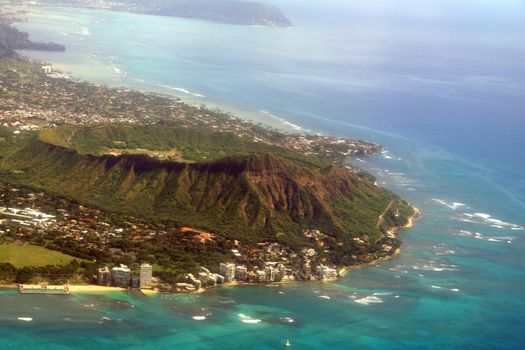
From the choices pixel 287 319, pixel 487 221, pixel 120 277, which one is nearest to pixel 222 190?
pixel 120 277

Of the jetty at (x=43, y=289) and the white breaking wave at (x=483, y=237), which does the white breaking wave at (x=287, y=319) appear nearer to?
the jetty at (x=43, y=289)

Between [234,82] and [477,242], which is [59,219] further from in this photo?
[234,82]

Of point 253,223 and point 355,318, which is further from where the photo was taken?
point 253,223

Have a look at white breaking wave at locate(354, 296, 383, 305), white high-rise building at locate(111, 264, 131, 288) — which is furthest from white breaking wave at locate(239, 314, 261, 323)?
white breaking wave at locate(354, 296, 383, 305)

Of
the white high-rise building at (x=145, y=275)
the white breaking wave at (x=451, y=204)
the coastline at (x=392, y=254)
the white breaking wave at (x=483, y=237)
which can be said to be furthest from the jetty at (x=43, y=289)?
the white breaking wave at (x=451, y=204)

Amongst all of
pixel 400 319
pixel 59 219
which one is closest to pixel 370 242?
pixel 400 319

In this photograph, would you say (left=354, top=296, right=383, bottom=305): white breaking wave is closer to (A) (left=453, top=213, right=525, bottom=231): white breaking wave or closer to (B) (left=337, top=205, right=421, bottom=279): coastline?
(B) (left=337, top=205, right=421, bottom=279): coastline

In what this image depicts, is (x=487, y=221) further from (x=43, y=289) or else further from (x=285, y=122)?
(x=285, y=122)
